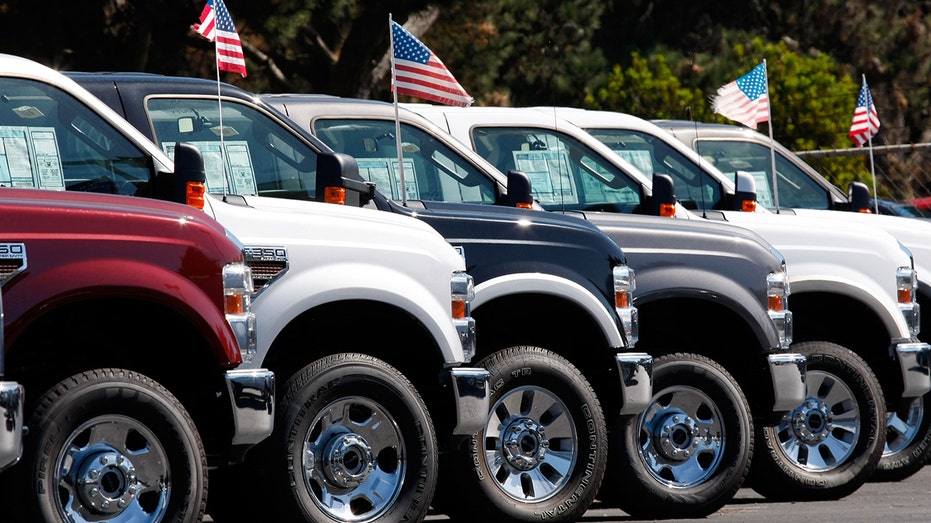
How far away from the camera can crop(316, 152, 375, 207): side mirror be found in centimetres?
A: 813

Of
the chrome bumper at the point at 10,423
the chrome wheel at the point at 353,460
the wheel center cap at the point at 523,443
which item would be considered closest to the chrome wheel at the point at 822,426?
the wheel center cap at the point at 523,443

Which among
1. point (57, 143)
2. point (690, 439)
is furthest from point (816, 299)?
point (57, 143)

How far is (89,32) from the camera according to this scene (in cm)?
2066

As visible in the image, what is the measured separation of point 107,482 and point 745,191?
6.12m

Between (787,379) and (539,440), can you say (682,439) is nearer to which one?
(787,379)

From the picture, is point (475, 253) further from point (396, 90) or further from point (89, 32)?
point (89, 32)

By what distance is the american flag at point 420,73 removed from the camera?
1001 centimetres

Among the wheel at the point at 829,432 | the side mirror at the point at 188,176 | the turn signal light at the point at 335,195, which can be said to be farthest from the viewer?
the wheel at the point at 829,432

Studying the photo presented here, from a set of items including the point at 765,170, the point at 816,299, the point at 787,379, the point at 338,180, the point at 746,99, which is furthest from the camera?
the point at 746,99

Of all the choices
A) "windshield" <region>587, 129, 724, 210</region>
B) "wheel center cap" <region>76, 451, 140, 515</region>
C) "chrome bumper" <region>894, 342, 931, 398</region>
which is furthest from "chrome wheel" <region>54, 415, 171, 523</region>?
"windshield" <region>587, 129, 724, 210</region>

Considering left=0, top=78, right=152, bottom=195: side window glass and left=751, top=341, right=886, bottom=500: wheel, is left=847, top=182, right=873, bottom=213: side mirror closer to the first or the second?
left=751, top=341, right=886, bottom=500: wheel

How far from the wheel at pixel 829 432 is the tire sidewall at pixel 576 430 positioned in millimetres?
2058

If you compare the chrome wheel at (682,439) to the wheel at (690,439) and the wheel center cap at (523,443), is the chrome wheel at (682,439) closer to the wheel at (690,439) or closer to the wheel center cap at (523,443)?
the wheel at (690,439)

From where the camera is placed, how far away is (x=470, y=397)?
7.85 meters
